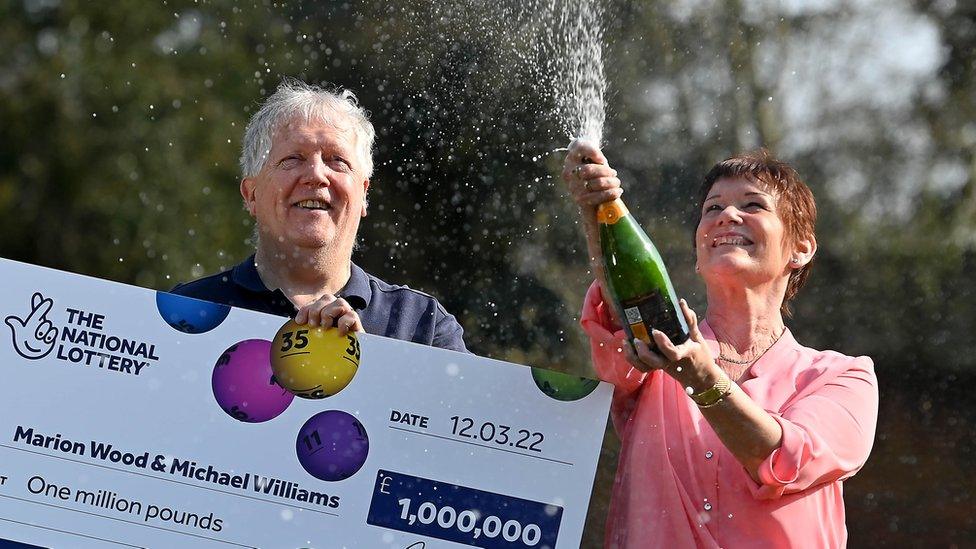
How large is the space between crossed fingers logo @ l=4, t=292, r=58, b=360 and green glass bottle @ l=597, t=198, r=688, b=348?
49.4 inches

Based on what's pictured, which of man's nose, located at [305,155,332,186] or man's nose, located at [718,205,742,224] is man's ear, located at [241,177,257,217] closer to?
man's nose, located at [305,155,332,186]

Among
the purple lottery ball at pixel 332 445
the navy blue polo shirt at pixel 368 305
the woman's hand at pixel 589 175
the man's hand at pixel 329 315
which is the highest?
the woman's hand at pixel 589 175

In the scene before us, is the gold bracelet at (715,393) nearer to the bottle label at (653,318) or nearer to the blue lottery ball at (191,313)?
the bottle label at (653,318)

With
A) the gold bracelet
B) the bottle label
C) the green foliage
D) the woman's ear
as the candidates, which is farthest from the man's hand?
the green foliage

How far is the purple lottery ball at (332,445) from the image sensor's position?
253 cm

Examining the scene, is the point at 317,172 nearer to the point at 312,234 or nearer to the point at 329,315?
the point at 312,234

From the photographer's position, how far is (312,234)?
111 inches

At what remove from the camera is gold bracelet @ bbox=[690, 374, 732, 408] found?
7.38 feet

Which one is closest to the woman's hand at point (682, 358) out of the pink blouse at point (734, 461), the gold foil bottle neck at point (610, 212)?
the pink blouse at point (734, 461)

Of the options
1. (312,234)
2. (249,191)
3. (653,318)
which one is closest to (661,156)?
(249,191)

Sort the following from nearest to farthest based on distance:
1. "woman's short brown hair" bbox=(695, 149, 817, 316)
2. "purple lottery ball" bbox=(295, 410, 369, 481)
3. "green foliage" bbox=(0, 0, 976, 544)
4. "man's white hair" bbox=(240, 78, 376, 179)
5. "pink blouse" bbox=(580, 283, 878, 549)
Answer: "pink blouse" bbox=(580, 283, 878, 549) < "purple lottery ball" bbox=(295, 410, 369, 481) < "woman's short brown hair" bbox=(695, 149, 817, 316) < "man's white hair" bbox=(240, 78, 376, 179) < "green foliage" bbox=(0, 0, 976, 544)

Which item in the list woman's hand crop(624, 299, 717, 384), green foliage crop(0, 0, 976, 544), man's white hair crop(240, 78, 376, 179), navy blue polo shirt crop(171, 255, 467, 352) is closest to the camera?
woman's hand crop(624, 299, 717, 384)

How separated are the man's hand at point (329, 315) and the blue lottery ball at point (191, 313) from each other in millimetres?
178

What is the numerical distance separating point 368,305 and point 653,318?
2.77 ft
